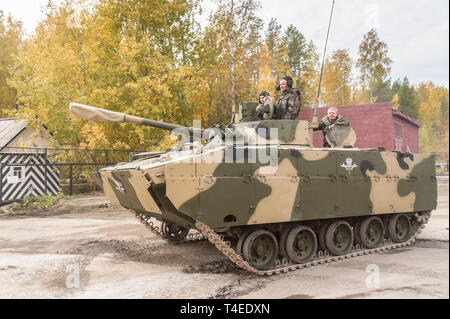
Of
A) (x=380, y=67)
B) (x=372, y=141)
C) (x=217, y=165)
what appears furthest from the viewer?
(x=380, y=67)

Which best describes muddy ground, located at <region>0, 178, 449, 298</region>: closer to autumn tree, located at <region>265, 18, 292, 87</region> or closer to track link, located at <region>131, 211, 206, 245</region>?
track link, located at <region>131, 211, 206, 245</region>

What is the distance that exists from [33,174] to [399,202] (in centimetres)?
1452

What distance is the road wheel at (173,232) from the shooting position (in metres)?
8.80

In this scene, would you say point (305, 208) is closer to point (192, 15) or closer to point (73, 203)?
point (73, 203)

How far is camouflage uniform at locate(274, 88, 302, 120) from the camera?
7844 millimetres

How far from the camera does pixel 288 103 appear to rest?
25.9ft

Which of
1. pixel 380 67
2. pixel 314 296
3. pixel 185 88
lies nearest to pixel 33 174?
pixel 185 88

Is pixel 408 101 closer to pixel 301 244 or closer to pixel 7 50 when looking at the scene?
pixel 7 50

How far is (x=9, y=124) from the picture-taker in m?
19.8

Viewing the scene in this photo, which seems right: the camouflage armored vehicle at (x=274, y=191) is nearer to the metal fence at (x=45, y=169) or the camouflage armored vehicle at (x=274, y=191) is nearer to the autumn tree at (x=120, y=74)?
the autumn tree at (x=120, y=74)

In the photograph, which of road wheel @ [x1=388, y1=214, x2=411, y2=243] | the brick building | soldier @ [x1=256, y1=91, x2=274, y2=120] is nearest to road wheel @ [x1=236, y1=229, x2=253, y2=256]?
soldier @ [x1=256, y1=91, x2=274, y2=120]

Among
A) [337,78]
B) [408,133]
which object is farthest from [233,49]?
[337,78]

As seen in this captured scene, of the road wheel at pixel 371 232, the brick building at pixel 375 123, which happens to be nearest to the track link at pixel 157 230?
the road wheel at pixel 371 232

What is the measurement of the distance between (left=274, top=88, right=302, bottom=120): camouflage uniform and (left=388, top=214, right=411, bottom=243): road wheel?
3.18m
